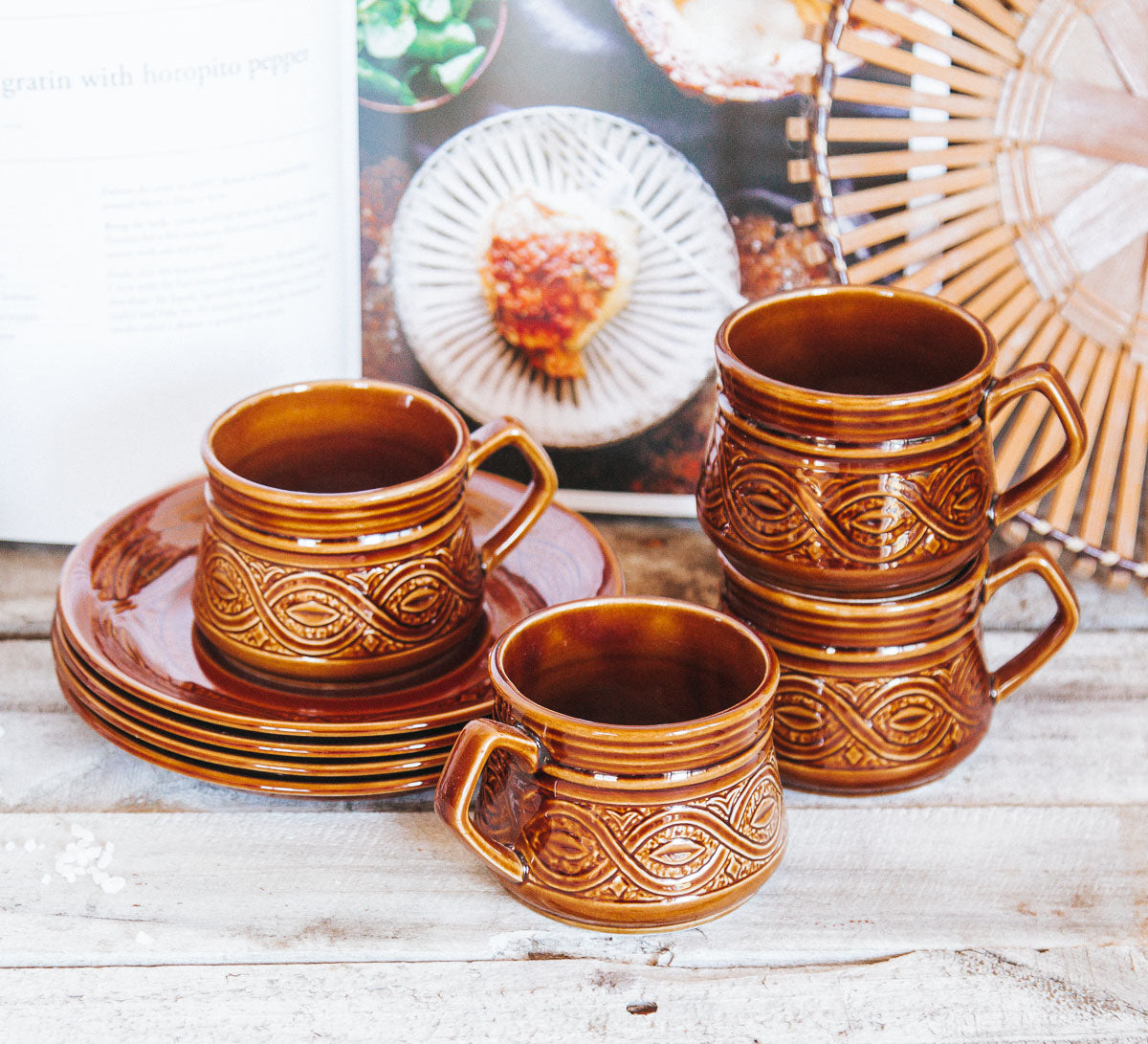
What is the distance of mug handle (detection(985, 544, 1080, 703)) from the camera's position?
0.61 metres

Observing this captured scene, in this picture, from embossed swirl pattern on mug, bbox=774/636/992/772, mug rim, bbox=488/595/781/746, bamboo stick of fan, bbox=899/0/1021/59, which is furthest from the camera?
bamboo stick of fan, bbox=899/0/1021/59

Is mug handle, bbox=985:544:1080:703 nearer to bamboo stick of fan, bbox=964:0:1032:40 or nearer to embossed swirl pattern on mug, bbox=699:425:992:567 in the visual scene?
embossed swirl pattern on mug, bbox=699:425:992:567

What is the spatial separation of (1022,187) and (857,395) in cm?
23

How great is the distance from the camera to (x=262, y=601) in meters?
0.59

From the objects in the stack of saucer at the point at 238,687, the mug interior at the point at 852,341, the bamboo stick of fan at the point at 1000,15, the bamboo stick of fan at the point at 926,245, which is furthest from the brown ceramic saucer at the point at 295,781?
the bamboo stick of fan at the point at 1000,15

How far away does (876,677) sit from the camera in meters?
0.57

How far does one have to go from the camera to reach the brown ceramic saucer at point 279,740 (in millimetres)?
564

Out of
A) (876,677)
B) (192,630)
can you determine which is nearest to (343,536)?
(192,630)

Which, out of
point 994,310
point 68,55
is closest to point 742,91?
point 994,310

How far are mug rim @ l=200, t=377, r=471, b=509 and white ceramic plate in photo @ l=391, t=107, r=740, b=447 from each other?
13cm

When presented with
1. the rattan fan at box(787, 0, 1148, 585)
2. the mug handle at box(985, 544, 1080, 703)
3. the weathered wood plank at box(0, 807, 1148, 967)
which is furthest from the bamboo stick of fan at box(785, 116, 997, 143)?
the weathered wood plank at box(0, 807, 1148, 967)

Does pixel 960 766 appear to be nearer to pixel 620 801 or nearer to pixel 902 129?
pixel 620 801

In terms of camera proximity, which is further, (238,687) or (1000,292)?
(1000,292)

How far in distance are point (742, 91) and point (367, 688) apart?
0.37 m
